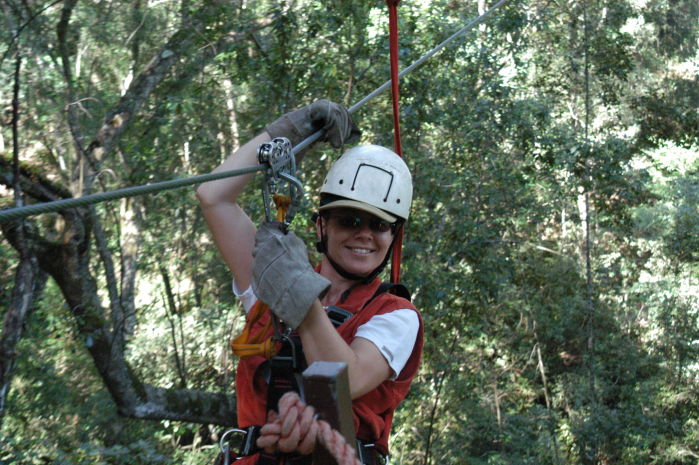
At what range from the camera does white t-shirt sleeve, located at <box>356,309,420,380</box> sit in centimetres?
159

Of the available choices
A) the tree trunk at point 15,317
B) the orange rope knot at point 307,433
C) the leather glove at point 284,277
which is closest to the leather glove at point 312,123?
the leather glove at point 284,277

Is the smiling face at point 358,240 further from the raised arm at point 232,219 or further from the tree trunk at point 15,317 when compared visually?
the tree trunk at point 15,317

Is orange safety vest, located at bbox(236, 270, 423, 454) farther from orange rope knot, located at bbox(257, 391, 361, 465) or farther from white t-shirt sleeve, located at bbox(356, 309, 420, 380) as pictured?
orange rope knot, located at bbox(257, 391, 361, 465)

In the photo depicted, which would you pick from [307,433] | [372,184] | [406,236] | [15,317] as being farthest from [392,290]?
[406,236]

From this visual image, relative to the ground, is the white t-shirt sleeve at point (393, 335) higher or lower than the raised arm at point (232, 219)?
lower

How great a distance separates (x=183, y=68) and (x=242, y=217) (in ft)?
16.3

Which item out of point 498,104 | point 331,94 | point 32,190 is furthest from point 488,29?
point 32,190

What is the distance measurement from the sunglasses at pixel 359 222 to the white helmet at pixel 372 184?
3 centimetres

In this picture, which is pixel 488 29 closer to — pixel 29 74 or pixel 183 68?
pixel 183 68

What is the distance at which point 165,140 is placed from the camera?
6.26 meters

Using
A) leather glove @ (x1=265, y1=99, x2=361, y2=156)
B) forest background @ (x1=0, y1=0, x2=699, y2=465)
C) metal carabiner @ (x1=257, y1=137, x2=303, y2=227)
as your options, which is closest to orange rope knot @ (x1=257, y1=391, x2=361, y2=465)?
metal carabiner @ (x1=257, y1=137, x2=303, y2=227)

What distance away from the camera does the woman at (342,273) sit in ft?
4.83

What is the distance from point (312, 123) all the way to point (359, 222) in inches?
15.0

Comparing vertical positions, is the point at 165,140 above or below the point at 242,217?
above
